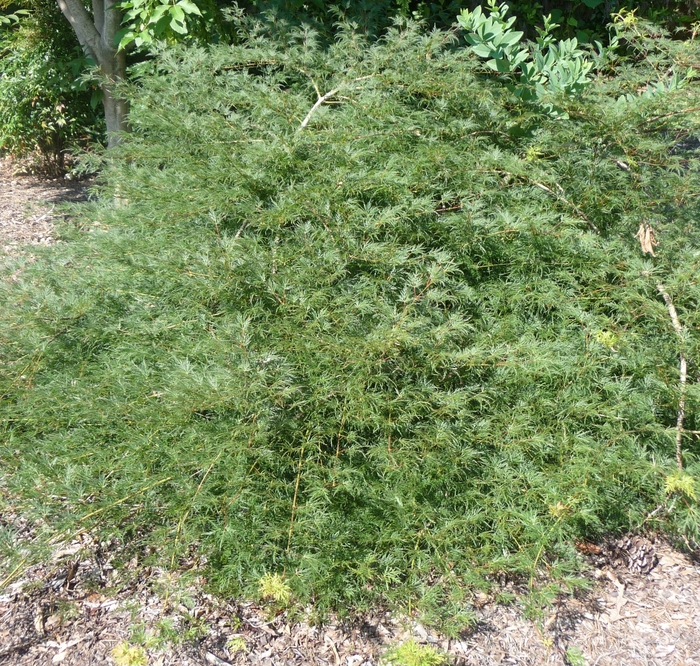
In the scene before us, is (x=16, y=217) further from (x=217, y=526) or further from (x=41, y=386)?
(x=217, y=526)

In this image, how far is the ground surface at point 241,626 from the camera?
6.85 feet

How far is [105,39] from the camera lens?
14.2 feet

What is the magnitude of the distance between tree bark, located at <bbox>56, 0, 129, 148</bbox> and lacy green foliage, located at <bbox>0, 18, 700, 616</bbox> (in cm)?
142

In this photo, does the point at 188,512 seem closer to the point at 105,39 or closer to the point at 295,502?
the point at 295,502

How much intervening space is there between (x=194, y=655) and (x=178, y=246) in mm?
1419

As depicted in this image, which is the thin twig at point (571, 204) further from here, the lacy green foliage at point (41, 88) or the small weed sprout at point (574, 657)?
the lacy green foliage at point (41, 88)

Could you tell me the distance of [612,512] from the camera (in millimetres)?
2480

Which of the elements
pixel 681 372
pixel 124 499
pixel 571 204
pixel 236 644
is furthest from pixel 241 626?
pixel 571 204

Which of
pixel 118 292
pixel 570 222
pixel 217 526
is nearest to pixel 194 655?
pixel 217 526

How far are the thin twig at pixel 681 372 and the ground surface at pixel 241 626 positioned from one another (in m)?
0.52

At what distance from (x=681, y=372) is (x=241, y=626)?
1.81 meters

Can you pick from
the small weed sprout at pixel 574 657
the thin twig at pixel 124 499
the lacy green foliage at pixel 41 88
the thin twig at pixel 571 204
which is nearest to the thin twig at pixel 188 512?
the thin twig at pixel 124 499

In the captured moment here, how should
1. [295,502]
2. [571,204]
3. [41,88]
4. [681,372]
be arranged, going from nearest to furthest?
[295,502], [681,372], [571,204], [41,88]

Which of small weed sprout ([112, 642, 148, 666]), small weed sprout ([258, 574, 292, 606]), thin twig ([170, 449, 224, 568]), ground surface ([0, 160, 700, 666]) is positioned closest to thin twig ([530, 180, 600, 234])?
ground surface ([0, 160, 700, 666])
